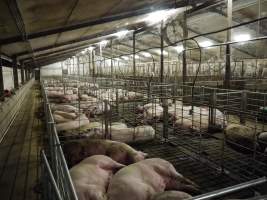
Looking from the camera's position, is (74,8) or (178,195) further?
(74,8)

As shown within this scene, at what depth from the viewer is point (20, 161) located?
3.63 m

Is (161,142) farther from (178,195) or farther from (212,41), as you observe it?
(212,41)

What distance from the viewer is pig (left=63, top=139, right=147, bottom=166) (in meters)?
3.56

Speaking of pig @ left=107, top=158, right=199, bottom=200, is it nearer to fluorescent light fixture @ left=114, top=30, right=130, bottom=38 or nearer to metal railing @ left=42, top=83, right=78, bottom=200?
metal railing @ left=42, top=83, right=78, bottom=200

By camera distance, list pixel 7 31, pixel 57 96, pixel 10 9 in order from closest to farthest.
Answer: pixel 10 9 → pixel 7 31 → pixel 57 96

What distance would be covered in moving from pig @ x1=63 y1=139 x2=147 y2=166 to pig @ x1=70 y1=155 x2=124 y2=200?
427mm

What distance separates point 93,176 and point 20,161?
144cm

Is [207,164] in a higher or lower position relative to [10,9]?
lower

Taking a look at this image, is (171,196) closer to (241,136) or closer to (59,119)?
(241,136)

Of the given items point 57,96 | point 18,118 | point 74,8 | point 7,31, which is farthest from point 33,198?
point 57,96

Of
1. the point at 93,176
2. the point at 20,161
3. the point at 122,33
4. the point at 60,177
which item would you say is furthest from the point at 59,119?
the point at 122,33

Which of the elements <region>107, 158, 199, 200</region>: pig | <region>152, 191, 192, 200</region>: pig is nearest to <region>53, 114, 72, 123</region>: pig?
<region>107, 158, 199, 200</region>: pig

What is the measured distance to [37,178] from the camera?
3.09 meters

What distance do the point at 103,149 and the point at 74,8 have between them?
2145 mm
